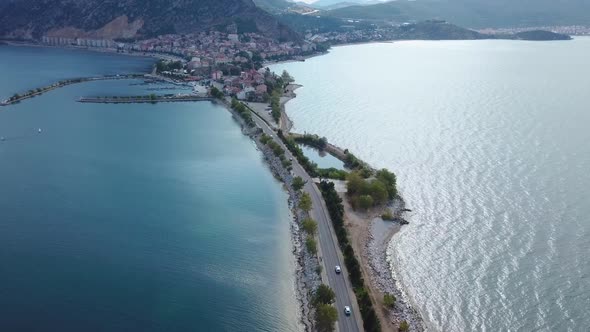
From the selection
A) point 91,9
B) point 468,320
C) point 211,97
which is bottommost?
point 468,320

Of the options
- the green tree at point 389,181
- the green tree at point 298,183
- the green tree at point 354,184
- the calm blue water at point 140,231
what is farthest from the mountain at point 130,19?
the green tree at point 354,184

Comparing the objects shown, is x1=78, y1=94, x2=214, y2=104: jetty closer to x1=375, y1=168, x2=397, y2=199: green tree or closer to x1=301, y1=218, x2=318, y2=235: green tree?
x1=375, y1=168, x2=397, y2=199: green tree

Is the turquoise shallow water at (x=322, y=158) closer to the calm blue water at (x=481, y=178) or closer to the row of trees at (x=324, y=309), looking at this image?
the calm blue water at (x=481, y=178)

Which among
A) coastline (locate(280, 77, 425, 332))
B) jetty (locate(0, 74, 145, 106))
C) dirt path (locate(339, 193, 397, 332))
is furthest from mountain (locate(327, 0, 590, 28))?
coastline (locate(280, 77, 425, 332))

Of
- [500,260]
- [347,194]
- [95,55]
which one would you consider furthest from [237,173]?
[95,55]

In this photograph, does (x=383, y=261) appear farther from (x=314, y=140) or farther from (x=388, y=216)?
(x=314, y=140)

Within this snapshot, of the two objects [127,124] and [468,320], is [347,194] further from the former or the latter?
[127,124]
